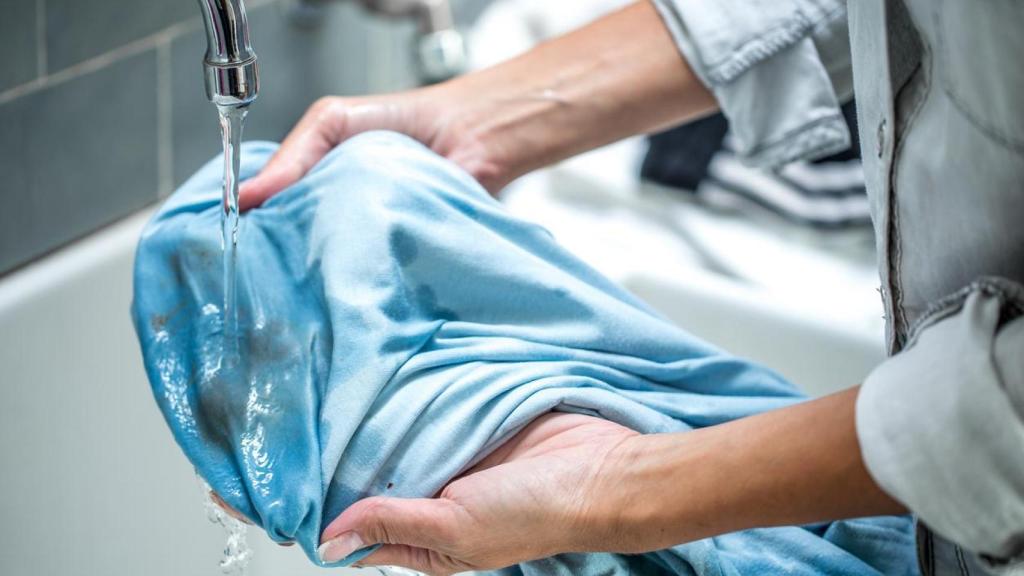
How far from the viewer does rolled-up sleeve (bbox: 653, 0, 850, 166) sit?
30.3 inches

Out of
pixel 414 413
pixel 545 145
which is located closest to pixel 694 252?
pixel 545 145

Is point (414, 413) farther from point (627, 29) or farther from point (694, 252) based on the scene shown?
point (694, 252)

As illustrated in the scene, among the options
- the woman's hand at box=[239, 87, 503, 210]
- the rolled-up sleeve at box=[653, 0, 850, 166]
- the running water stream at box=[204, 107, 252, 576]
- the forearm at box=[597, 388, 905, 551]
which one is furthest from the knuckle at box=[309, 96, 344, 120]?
the forearm at box=[597, 388, 905, 551]

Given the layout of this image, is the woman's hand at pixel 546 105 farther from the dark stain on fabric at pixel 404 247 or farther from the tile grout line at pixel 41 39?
the tile grout line at pixel 41 39

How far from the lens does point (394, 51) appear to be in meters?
1.43

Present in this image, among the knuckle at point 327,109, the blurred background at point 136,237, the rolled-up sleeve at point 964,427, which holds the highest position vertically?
the knuckle at point 327,109

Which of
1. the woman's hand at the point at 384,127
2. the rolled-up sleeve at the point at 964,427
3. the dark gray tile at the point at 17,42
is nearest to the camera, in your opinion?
the rolled-up sleeve at the point at 964,427

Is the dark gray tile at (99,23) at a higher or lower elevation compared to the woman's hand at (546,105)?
higher

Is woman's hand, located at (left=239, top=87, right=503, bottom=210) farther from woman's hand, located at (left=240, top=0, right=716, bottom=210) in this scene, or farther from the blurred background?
the blurred background

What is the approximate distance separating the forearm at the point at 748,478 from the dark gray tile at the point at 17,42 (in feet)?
2.06

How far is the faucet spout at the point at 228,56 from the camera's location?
1.90ft

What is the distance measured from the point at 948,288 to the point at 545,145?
355mm

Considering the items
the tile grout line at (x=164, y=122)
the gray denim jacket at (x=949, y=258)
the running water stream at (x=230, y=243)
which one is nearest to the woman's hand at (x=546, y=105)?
the running water stream at (x=230, y=243)

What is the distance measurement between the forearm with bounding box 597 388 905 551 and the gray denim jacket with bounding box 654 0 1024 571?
2cm
